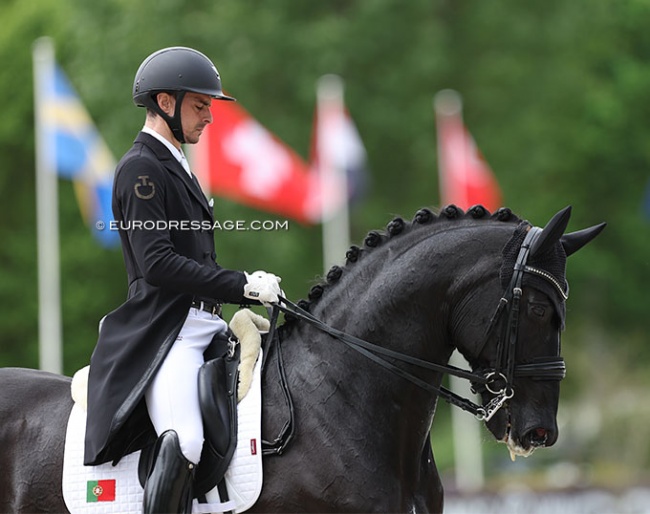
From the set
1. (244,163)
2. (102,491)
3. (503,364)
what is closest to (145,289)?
(102,491)

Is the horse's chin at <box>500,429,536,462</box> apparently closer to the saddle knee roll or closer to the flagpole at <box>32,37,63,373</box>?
the saddle knee roll

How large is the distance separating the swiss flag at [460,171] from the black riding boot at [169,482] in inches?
738

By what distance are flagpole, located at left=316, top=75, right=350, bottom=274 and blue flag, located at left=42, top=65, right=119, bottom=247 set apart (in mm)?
4368

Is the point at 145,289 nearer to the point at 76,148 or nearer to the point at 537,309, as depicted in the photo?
the point at 537,309

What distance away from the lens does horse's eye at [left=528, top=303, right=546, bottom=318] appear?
240 inches

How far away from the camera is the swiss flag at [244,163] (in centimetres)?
1922

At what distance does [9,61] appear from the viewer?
3091cm

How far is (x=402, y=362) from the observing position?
627cm

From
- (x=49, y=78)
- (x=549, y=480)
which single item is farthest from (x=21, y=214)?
(x=549, y=480)

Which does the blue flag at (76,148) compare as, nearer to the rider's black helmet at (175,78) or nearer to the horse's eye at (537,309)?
the rider's black helmet at (175,78)

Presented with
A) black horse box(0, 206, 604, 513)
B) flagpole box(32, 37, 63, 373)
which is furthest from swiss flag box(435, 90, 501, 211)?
black horse box(0, 206, 604, 513)

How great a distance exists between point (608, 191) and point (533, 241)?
27719mm

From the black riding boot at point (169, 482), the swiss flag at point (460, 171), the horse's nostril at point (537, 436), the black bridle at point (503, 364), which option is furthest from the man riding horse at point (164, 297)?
the swiss flag at point (460, 171)

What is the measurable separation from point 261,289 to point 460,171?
63.8ft
